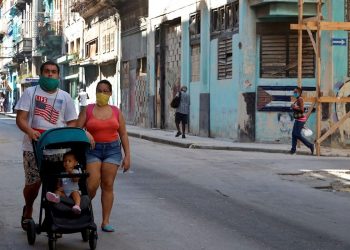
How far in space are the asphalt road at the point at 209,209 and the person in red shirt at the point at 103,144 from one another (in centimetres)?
59

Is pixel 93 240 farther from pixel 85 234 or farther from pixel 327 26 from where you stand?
pixel 327 26

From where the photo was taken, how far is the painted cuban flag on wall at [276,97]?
22656 mm

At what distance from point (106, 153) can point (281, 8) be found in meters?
15.2

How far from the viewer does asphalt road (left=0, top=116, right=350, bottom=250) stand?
25.1 ft

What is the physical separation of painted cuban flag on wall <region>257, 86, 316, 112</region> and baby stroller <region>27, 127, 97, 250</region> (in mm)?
16097

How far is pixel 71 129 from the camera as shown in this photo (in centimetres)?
702

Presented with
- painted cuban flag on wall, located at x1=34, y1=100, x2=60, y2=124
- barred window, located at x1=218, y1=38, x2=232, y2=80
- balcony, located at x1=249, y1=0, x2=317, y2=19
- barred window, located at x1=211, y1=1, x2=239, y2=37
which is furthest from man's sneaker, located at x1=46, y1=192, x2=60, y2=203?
barred window, located at x1=218, y1=38, x2=232, y2=80

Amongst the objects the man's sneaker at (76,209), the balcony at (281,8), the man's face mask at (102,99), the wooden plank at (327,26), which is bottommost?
the man's sneaker at (76,209)

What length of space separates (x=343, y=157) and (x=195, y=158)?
13.4ft

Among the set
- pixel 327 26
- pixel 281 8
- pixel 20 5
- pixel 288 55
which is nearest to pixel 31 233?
pixel 327 26

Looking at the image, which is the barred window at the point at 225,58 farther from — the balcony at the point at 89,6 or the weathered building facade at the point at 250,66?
the balcony at the point at 89,6

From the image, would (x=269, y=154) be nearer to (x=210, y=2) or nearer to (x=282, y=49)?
(x=282, y=49)

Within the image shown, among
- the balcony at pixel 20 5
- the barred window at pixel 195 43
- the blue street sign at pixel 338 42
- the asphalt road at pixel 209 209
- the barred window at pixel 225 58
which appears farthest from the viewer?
the balcony at pixel 20 5

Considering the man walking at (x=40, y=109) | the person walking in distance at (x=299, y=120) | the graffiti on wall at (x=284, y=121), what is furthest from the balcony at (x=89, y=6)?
the man walking at (x=40, y=109)
